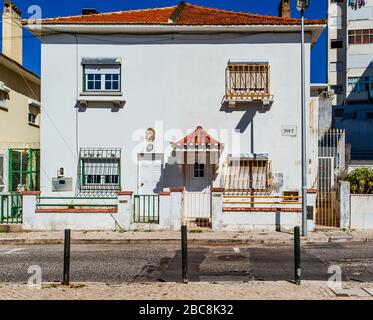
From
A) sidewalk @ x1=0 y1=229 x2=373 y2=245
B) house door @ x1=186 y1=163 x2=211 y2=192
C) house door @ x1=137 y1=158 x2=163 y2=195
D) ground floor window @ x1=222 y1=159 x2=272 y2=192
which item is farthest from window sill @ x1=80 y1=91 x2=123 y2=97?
sidewalk @ x1=0 y1=229 x2=373 y2=245

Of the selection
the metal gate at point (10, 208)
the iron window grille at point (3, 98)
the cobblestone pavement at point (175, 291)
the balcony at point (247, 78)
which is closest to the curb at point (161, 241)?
the metal gate at point (10, 208)

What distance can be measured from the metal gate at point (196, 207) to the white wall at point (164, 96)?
86 cm

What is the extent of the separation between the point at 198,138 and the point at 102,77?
4.37 metres

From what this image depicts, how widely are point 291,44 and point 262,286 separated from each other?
479 inches

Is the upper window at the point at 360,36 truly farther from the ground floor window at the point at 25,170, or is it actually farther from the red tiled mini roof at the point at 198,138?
the ground floor window at the point at 25,170

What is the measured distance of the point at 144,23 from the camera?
1788 cm

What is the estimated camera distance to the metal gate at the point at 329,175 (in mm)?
16859

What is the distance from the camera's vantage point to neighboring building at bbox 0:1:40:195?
18000mm

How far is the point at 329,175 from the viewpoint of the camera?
60.5 ft

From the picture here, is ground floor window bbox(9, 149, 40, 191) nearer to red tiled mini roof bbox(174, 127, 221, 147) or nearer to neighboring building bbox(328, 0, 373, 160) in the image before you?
red tiled mini roof bbox(174, 127, 221, 147)

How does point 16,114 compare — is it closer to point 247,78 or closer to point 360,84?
point 247,78
